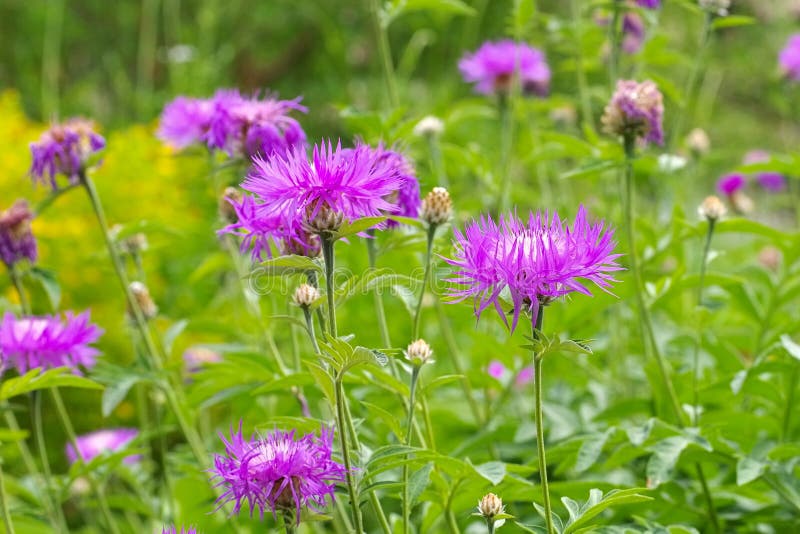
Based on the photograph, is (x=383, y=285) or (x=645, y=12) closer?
(x=383, y=285)

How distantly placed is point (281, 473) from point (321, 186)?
1.02 ft

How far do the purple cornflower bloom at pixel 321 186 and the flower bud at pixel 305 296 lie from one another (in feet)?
0.28

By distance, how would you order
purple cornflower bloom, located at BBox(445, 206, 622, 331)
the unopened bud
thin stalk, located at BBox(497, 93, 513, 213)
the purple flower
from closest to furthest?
purple cornflower bloom, located at BBox(445, 206, 622, 331), the purple flower, the unopened bud, thin stalk, located at BBox(497, 93, 513, 213)

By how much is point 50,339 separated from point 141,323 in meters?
0.18

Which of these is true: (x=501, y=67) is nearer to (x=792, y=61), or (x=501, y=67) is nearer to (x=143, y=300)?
(x=792, y=61)

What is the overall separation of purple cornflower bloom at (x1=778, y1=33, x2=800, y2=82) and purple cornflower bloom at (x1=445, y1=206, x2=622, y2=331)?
5.99 ft

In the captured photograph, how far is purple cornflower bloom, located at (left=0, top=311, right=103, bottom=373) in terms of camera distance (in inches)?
56.6

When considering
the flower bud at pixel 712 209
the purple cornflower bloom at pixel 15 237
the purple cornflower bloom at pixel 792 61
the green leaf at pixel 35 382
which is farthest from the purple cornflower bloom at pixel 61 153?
the purple cornflower bloom at pixel 792 61

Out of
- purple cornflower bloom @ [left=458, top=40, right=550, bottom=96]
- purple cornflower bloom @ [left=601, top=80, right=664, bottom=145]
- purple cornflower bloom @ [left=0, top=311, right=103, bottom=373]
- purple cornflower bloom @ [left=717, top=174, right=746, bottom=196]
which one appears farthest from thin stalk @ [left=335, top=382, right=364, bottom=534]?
purple cornflower bloom @ [left=717, top=174, right=746, bottom=196]

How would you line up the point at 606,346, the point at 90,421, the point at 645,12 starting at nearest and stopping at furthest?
the point at 645,12, the point at 606,346, the point at 90,421

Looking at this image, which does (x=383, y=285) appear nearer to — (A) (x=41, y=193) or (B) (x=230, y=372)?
(B) (x=230, y=372)

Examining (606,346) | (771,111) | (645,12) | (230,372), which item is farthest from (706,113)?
(771,111)

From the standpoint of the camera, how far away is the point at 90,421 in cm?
319

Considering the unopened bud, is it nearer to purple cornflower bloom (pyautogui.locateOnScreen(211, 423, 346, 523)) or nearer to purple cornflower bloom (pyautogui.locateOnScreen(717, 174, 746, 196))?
purple cornflower bloom (pyautogui.locateOnScreen(211, 423, 346, 523))
